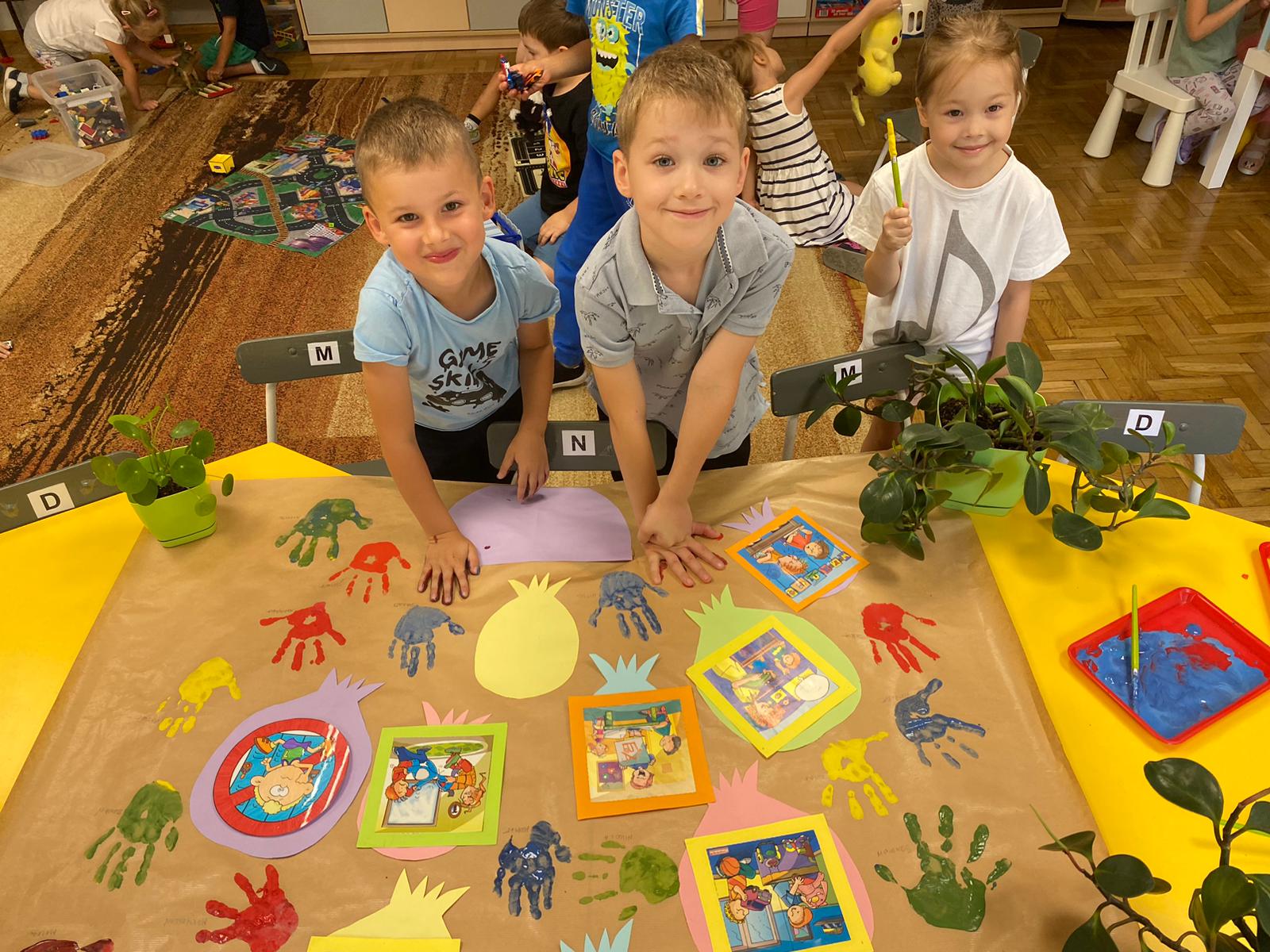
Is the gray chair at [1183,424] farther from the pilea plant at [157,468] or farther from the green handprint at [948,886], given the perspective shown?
the pilea plant at [157,468]

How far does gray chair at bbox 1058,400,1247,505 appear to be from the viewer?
51.7 inches

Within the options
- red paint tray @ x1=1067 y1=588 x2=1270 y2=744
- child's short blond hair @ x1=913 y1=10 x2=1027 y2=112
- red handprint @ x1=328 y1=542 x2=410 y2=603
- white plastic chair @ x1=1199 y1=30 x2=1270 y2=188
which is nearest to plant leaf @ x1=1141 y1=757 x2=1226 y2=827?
red paint tray @ x1=1067 y1=588 x2=1270 y2=744

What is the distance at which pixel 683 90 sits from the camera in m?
1.10

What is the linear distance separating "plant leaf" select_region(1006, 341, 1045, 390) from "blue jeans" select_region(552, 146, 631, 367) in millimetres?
1082

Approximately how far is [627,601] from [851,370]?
0.55 meters

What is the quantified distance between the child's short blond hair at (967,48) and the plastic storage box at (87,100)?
11.9 feet

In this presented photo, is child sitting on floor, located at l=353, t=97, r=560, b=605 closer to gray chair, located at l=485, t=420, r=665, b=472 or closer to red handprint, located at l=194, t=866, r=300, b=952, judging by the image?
gray chair, located at l=485, t=420, r=665, b=472

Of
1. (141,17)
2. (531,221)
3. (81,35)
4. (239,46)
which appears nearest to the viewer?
(531,221)

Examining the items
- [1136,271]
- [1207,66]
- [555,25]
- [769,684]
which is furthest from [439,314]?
[1207,66]

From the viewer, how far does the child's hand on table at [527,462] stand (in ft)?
4.50

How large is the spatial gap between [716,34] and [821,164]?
72.7 inches

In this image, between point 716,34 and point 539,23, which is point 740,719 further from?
point 716,34

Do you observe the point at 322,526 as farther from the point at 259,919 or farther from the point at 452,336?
the point at 259,919

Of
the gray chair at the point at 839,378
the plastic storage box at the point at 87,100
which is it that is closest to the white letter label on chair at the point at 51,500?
the gray chair at the point at 839,378
